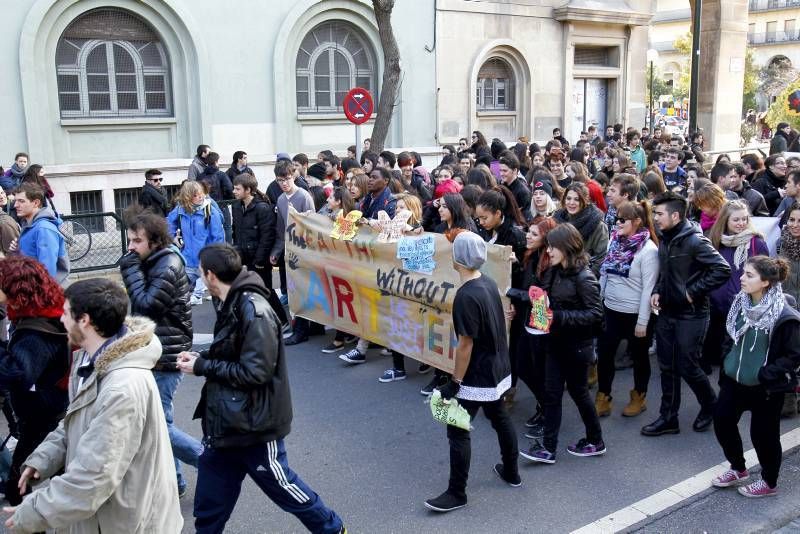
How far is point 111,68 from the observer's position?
1486 centimetres

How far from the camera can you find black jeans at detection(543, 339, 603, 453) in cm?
530

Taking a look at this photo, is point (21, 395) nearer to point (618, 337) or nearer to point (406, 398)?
point (406, 398)

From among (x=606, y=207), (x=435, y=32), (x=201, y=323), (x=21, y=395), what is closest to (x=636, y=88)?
(x=435, y=32)

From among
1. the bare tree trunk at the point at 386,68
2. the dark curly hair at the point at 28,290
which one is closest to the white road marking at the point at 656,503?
the dark curly hair at the point at 28,290

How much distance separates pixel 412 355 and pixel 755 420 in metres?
3.05

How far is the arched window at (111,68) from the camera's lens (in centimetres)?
1447

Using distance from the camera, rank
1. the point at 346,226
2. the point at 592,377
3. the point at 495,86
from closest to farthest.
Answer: the point at 592,377 < the point at 346,226 < the point at 495,86

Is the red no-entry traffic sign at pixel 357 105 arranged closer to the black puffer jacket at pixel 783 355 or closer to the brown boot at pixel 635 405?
the brown boot at pixel 635 405

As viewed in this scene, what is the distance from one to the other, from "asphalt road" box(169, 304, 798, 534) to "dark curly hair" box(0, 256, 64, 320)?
62.1 inches

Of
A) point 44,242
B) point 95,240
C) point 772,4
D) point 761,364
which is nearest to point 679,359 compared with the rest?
point 761,364

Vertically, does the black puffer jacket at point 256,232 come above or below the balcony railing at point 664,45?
below

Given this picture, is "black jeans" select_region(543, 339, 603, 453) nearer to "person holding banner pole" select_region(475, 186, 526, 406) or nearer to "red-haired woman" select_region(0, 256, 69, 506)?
"person holding banner pole" select_region(475, 186, 526, 406)

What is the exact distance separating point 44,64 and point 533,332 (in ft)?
39.6

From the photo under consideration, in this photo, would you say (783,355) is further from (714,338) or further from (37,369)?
(37,369)
